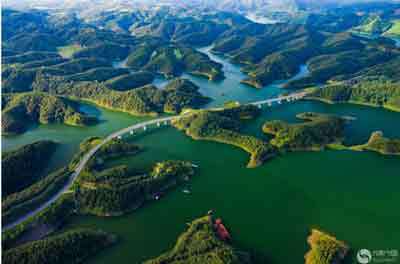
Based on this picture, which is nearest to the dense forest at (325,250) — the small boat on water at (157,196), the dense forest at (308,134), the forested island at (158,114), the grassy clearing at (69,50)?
the forested island at (158,114)

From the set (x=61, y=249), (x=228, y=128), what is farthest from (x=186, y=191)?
(x=228, y=128)

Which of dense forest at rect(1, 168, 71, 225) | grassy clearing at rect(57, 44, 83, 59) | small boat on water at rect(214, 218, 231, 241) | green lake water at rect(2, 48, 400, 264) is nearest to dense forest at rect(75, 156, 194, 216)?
green lake water at rect(2, 48, 400, 264)

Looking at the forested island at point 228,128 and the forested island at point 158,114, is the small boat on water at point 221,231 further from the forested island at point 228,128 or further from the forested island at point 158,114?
the forested island at point 228,128

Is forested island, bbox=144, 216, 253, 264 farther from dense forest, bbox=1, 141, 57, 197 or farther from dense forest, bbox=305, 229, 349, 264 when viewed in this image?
dense forest, bbox=1, 141, 57, 197

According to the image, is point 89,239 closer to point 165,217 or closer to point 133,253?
point 133,253

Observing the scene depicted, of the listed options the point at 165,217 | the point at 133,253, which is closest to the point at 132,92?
the point at 165,217
